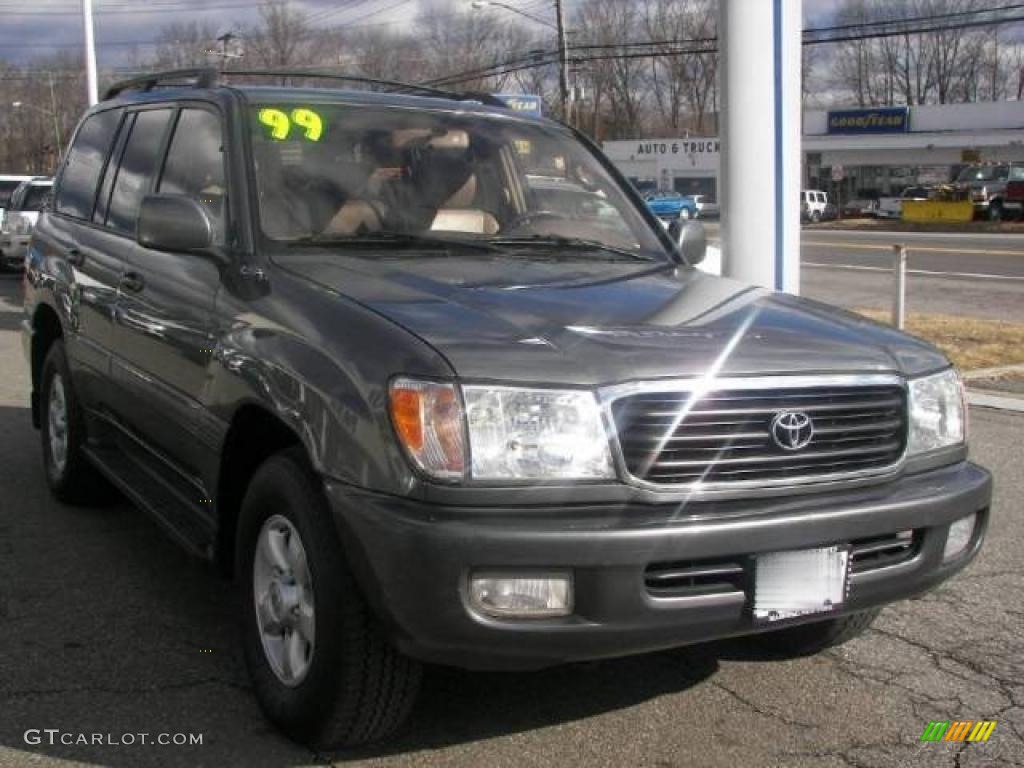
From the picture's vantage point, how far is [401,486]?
277 cm

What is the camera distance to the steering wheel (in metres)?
4.40

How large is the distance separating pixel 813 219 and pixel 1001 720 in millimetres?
57270

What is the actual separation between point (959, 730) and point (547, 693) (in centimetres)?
124

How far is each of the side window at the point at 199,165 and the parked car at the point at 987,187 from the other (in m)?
45.2

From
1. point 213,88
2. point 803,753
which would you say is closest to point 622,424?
point 803,753

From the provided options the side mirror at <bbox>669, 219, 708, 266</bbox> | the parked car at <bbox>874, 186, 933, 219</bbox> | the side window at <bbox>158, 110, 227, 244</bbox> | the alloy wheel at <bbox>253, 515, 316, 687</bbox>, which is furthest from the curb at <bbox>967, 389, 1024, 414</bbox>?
the parked car at <bbox>874, 186, 933, 219</bbox>

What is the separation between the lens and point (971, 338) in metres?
11.8

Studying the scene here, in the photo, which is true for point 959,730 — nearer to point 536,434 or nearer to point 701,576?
point 701,576

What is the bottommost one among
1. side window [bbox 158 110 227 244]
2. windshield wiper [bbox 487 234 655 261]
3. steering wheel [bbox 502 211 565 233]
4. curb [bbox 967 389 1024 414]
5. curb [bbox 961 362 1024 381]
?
curb [bbox 961 362 1024 381]

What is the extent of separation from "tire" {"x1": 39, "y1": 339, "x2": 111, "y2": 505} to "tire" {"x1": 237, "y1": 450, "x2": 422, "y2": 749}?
7.67 ft

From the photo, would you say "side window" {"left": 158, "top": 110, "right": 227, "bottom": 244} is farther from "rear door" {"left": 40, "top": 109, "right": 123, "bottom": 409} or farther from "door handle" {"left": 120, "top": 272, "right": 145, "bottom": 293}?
"rear door" {"left": 40, "top": 109, "right": 123, "bottom": 409}

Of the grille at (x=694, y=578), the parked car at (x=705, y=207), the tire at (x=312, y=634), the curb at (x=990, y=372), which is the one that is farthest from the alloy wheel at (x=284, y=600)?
the parked car at (x=705, y=207)

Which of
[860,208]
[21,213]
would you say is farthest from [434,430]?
[860,208]

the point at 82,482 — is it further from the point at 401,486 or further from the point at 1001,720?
the point at 1001,720
